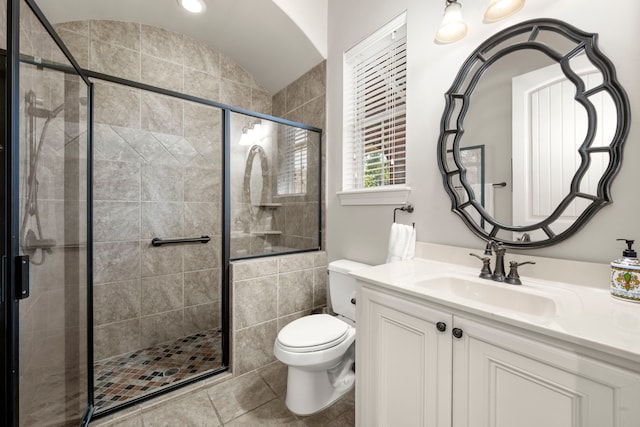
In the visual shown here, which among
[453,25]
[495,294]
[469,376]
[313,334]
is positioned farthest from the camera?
[313,334]

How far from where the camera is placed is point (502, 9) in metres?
1.05

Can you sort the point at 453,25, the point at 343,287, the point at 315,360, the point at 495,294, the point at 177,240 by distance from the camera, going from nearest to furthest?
the point at 495,294 → the point at 453,25 → the point at 315,360 → the point at 343,287 → the point at 177,240

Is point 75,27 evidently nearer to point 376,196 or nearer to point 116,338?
point 116,338

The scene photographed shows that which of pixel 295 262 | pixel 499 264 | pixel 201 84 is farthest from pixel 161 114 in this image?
pixel 499 264

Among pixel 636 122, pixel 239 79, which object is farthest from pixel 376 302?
pixel 239 79

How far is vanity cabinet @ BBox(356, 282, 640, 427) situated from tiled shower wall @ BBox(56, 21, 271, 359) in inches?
66.1

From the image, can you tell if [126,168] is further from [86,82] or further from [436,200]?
[436,200]

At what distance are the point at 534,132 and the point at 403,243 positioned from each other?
0.78m

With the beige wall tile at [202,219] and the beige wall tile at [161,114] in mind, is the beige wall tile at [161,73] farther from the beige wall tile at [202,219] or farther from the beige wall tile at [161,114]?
the beige wall tile at [202,219]

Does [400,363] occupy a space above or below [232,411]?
above

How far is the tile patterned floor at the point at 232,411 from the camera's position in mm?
1406

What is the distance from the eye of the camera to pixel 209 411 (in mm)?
1496

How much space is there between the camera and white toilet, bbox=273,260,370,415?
54.4 inches

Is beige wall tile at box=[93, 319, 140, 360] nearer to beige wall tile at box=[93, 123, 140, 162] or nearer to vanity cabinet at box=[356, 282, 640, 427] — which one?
beige wall tile at box=[93, 123, 140, 162]
